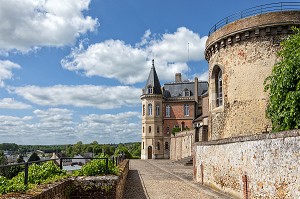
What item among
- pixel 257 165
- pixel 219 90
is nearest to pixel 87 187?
pixel 257 165

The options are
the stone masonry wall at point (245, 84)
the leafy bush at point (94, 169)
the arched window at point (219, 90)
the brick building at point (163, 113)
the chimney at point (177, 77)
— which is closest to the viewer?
the leafy bush at point (94, 169)

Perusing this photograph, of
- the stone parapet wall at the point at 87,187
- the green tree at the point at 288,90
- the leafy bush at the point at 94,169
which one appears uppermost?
the green tree at the point at 288,90

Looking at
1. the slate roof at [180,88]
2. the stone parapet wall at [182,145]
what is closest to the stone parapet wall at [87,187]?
the stone parapet wall at [182,145]

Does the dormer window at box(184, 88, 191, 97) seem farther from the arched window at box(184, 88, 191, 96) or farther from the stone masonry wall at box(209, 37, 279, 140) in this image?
the stone masonry wall at box(209, 37, 279, 140)

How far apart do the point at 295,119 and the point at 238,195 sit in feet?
12.5

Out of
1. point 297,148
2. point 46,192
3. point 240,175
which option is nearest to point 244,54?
point 240,175

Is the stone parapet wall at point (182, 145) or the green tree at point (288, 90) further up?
the green tree at point (288, 90)

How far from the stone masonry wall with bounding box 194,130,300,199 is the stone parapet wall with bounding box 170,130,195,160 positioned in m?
22.0

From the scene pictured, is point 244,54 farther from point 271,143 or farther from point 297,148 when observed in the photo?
point 297,148

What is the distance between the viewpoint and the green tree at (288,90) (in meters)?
12.9

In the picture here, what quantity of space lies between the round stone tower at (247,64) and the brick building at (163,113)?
3991 centimetres

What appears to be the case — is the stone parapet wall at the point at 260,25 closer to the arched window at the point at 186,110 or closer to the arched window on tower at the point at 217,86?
the arched window on tower at the point at 217,86

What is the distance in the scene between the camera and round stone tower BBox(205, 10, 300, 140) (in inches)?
665

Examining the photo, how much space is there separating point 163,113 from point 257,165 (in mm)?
49738
